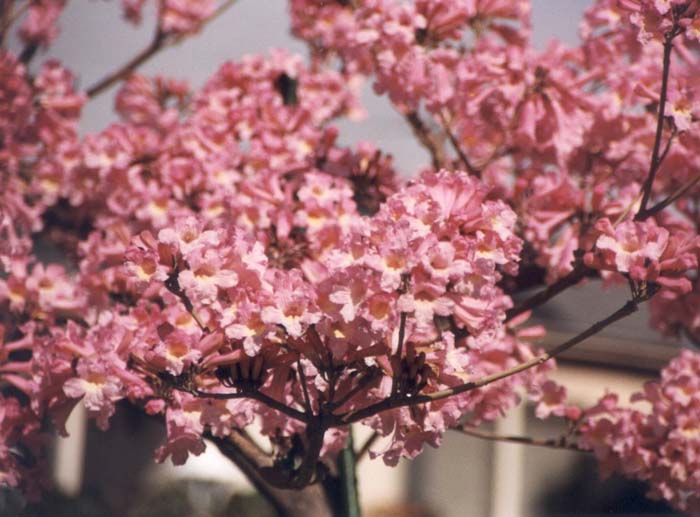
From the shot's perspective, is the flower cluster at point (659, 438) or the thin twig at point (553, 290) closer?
the thin twig at point (553, 290)

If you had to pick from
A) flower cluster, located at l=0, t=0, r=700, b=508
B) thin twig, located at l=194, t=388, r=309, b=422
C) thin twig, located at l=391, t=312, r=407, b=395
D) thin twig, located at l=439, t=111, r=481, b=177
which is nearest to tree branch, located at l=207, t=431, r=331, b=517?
flower cluster, located at l=0, t=0, r=700, b=508

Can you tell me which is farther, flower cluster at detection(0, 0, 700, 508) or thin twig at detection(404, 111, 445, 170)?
thin twig at detection(404, 111, 445, 170)

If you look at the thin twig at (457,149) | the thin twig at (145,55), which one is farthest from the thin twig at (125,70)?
the thin twig at (457,149)

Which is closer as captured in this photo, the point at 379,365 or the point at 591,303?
the point at 379,365

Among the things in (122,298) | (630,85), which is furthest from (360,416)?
(630,85)

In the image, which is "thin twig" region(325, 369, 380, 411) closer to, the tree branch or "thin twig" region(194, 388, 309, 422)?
"thin twig" region(194, 388, 309, 422)

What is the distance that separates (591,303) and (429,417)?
336 inches

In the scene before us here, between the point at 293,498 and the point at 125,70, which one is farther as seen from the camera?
the point at 125,70

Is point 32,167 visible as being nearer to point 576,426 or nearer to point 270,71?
point 270,71

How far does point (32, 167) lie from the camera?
346cm

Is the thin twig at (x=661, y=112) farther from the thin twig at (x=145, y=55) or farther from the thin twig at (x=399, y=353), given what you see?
the thin twig at (x=145, y=55)

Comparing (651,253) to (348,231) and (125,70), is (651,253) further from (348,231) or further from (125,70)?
(125,70)

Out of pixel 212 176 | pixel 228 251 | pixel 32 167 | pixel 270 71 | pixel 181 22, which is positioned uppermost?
pixel 181 22


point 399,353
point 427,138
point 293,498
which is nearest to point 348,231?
point 399,353
